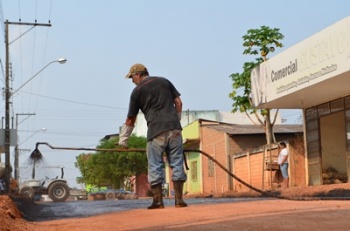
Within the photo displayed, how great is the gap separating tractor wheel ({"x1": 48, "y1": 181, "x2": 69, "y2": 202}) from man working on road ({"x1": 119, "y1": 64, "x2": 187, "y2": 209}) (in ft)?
80.0

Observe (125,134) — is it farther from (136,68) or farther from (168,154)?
(136,68)

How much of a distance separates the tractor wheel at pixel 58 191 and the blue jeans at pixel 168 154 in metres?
24.4

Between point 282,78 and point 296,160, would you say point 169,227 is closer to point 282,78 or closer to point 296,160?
point 282,78

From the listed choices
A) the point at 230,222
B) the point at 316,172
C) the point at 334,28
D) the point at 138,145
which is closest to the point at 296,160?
the point at 316,172

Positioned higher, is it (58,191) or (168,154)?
(168,154)

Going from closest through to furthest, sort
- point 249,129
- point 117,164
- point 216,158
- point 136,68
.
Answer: point 136,68, point 249,129, point 216,158, point 117,164

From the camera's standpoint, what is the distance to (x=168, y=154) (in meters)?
8.55

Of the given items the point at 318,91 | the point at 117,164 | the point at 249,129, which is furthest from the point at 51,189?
the point at 117,164

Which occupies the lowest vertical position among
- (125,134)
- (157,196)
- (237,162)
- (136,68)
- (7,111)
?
(157,196)

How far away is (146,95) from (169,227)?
3.07 metres

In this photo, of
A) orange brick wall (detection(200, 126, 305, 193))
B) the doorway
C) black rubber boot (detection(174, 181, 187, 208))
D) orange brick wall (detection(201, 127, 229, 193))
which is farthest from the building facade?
orange brick wall (detection(201, 127, 229, 193))

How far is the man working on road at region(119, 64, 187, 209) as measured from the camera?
27.5 feet

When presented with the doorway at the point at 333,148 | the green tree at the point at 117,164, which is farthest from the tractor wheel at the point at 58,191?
the green tree at the point at 117,164

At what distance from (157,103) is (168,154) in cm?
67
